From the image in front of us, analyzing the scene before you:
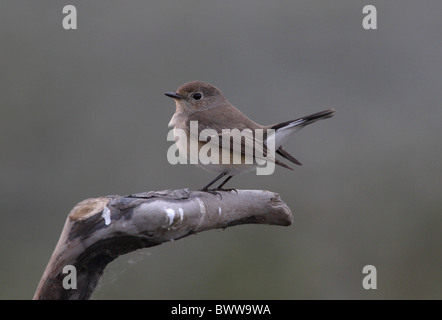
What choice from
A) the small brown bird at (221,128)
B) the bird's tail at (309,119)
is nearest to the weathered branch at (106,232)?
the small brown bird at (221,128)

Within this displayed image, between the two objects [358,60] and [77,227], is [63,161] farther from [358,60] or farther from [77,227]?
[77,227]

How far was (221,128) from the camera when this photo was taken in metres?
3.61

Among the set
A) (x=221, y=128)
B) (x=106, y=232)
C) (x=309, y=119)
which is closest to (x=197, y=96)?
(x=221, y=128)

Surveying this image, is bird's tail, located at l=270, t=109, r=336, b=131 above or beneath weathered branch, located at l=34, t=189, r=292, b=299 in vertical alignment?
above

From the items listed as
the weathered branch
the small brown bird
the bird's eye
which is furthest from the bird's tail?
the weathered branch

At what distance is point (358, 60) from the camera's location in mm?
6789

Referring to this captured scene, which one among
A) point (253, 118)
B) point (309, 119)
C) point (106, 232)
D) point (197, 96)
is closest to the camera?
point (106, 232)

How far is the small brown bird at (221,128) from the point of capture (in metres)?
3.49

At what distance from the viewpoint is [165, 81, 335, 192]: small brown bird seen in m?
3.49

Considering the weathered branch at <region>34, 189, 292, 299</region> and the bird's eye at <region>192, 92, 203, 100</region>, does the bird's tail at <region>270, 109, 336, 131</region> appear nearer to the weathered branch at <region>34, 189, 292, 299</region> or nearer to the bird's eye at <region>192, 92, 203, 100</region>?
the bird's eye at <region>192, 92, 203, 100</region>

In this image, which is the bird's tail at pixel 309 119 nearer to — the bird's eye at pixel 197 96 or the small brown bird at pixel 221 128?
the small brown bird at pixel 221 128

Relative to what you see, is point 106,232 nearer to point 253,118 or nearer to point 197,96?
point 197,96

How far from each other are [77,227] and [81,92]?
12.9 feet

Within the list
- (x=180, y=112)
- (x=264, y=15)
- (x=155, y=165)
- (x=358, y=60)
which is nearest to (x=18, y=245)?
(x=155, y=165)
